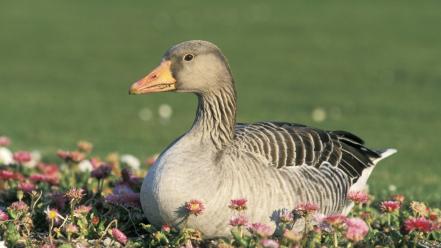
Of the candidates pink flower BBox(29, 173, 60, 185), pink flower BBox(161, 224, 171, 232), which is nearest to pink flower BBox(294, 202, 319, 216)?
pink flower BBox(161, 224, 171, 232)

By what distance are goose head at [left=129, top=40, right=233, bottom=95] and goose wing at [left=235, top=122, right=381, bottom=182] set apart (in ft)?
1.75

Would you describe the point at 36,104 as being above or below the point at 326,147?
below

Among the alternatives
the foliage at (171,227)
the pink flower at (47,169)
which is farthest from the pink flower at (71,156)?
the foliage at (171,227)

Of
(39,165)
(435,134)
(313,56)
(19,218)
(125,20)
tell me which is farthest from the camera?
(125,20)

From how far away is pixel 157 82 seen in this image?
6.62 metres

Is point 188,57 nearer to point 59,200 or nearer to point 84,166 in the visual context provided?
point 59,200

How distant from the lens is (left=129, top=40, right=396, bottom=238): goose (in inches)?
246

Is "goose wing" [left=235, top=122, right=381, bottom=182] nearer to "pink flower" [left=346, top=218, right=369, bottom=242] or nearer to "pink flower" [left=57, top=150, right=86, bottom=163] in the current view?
"pink flower" [left=346, top=218, right=369, bottom=242]

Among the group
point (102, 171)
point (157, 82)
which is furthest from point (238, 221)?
point (102, 171)

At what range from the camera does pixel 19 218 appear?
6.76m

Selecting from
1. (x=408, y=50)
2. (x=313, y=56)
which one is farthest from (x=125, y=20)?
(x=408, y=50)

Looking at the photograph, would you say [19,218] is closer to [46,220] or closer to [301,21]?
[46,220]

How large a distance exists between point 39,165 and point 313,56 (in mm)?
16551

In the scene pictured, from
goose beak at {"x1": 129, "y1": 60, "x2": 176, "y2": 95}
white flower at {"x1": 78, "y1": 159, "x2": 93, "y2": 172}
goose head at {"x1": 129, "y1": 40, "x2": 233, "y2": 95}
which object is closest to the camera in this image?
goose beak at {"x1": 129, "y1": 60, "x2": 176, "y2": 95}
